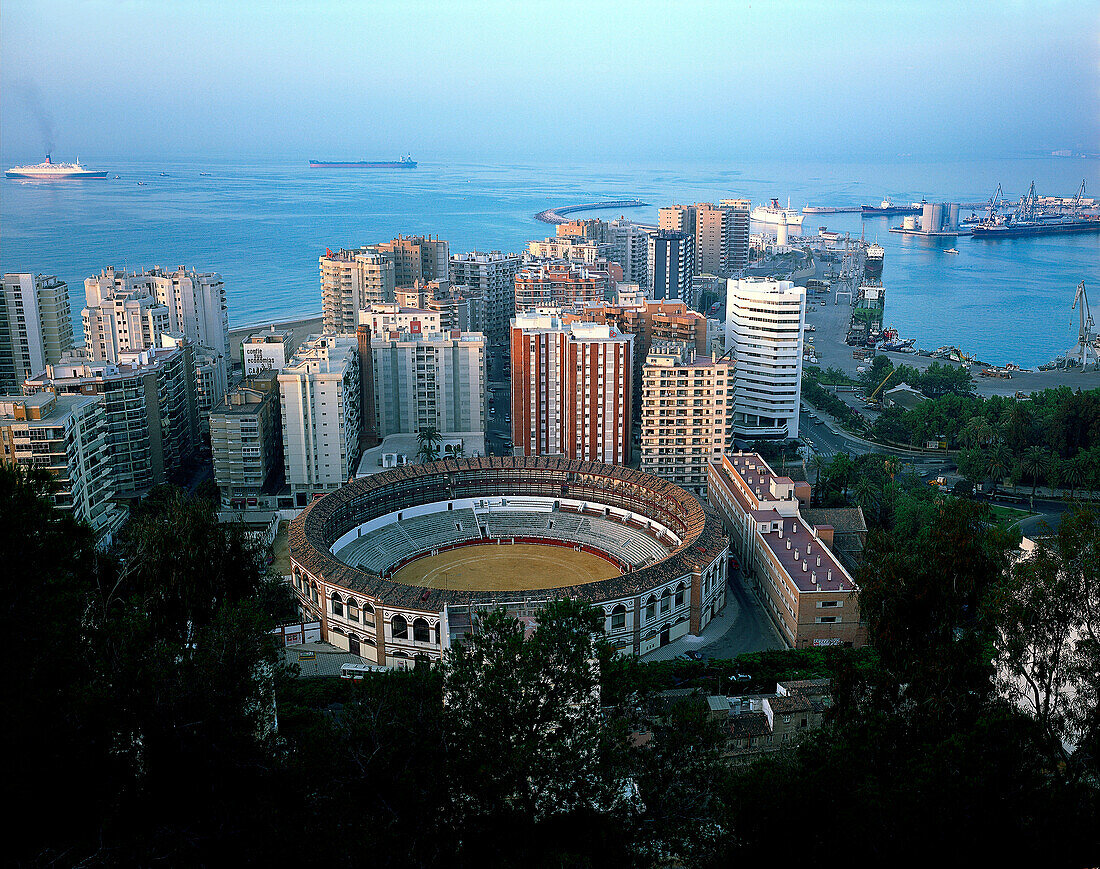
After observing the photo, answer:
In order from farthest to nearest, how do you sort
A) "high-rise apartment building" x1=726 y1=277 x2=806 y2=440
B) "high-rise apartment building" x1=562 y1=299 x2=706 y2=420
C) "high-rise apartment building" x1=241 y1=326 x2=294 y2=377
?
"high-rise apartment building" x1=562 y1=299 x2=706 y2=420 < "high-rise apartment building" x1=241 y1=326 x2=294 y2=377 < "high-rise apartment building" x1=726 y1=277 x2=806 y2=440

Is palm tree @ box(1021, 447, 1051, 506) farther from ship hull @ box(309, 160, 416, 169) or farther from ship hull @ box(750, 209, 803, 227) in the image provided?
ship hull @ box(309, 160, 416, 169)

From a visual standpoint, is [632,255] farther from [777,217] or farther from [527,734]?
[527,734]

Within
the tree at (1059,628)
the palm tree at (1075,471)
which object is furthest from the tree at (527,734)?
the palm tree at (1075,471)

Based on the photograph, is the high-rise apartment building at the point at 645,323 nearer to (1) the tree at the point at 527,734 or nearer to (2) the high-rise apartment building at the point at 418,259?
(2) the high-rise apartment building at the point at 418,259

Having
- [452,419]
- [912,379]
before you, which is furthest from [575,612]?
[912,379]

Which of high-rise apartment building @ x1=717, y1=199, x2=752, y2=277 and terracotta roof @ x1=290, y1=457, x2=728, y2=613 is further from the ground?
high-rise apartment building @ x1=717, y1=199, x2=752, y2=277

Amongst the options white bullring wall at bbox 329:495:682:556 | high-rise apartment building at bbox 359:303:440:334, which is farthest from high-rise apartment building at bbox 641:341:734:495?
high-rise apartment building at bbox 359:303:440:334
